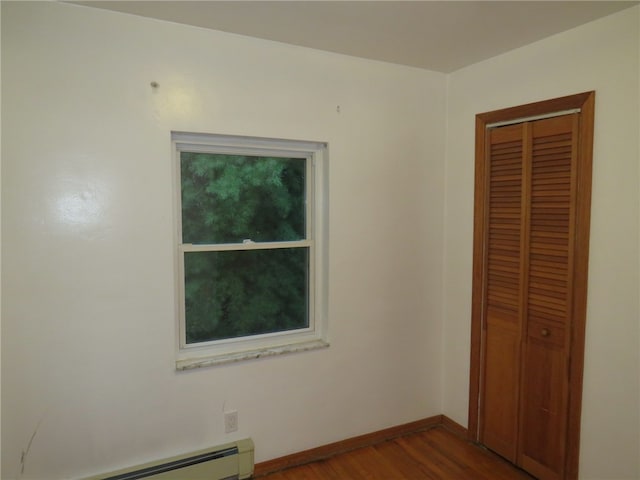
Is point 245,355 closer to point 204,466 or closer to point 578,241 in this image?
point 204,466

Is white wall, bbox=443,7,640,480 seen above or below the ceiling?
below

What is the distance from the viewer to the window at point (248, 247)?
2.26m

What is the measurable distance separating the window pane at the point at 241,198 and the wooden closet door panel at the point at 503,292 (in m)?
1.18

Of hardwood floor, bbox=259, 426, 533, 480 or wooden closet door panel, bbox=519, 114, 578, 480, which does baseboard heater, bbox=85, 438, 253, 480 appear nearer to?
hardwood floor, bbox=259, 426, 533, 480

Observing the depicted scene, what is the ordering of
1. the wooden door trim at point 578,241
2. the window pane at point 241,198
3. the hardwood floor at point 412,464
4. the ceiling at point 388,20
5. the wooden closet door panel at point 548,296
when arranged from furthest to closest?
the hardwood floor at point 412,464 < the window pane at point 241,198 < the wooden closet door panel at point 548,296 < the wooden door trim at point 578,241 < the ceiling at point 388,20

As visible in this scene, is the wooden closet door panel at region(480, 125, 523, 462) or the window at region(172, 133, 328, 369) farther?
the wooden closet door panel at region(480, 125, 523, 462)

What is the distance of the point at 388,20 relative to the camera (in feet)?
6.47

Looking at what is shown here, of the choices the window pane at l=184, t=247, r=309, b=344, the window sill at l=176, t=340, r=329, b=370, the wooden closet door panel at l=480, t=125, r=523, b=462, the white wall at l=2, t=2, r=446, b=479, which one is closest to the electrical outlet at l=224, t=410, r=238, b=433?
the white wall at l=2, t=2, r=446, b=479

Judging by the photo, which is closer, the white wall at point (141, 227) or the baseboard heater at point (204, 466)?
the white wall at point (141, 227)

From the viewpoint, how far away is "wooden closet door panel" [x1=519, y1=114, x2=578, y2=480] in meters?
2.15

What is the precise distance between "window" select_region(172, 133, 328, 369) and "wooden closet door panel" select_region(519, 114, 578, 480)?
1.19 metres

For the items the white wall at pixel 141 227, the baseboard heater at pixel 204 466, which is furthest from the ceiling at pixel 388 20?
the baseboard heater at pixel 204 466

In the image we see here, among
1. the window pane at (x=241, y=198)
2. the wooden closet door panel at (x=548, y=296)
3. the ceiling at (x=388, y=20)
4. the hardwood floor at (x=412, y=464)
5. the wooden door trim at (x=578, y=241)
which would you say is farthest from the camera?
the hardwood floor at (x=412, y=464)

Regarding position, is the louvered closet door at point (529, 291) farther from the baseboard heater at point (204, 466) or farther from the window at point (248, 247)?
the baseboard heater at point (204, 466)
